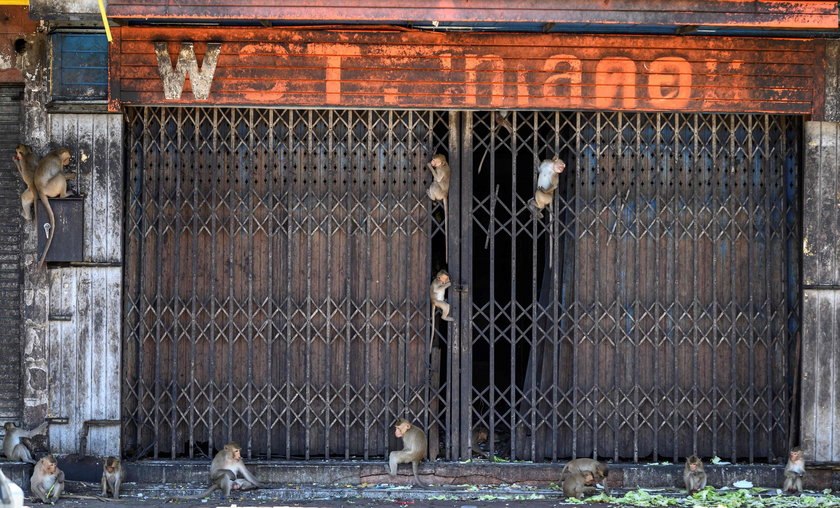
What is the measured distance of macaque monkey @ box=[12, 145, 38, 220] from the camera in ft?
25.6

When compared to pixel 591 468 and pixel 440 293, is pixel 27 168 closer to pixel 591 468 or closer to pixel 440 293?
pixel 440 293

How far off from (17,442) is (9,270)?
135 centimetres

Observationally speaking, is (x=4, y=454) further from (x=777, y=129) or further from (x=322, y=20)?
(x=777, y=129)

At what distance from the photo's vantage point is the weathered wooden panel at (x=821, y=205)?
800 centimetres

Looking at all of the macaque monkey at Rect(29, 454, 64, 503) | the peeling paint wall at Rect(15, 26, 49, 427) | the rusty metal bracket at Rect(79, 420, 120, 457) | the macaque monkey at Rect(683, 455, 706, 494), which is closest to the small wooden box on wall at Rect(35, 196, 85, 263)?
the peeling paint wall at Rect(15, 26, 49, 427)

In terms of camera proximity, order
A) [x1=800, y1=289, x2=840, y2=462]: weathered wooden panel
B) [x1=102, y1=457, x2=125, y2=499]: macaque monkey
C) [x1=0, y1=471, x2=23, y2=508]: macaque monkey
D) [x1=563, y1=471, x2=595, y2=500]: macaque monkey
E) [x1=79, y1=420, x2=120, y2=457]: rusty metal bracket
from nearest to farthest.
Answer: [x1=0, y1=471, x2=23, y2=508]: macaque monkey → [x1=102, y1=457, x2=125, y2=499]: macaque monkey → [x1=563, y1=471, x2=595, y2=500]: macaque monkey → [x1=79, y1=420, x2=120, y2=457]: rusty metal bracket → [x1=800, y1=289, x2=840, y2=462]: weathered wooden panel

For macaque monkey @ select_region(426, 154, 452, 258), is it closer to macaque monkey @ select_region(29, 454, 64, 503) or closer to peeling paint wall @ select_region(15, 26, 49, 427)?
peeling paint wall @ select_region(15, 26, 49, 427)

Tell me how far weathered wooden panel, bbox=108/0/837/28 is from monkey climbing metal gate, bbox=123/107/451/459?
1.18 meters

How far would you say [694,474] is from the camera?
25.5 feet

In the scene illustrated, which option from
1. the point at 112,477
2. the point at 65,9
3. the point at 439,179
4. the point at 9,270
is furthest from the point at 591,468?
the point at 65,9

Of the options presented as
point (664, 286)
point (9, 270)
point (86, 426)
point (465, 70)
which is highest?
point (465, 70)

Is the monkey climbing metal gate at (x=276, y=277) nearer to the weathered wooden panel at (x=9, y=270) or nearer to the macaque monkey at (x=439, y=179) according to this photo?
the macaque monkey at (x=439, y=179)

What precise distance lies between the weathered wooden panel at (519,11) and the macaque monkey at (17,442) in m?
3.20

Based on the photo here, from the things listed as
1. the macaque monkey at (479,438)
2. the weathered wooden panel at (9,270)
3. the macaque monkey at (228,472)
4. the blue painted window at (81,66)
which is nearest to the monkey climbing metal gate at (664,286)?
the macaque monkey at (479,438)
